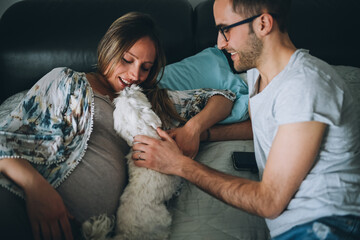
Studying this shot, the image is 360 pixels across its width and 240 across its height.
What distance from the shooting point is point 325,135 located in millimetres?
758

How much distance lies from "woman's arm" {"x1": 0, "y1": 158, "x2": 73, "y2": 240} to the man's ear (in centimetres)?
92

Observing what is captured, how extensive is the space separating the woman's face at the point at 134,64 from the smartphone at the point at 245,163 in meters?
0.62

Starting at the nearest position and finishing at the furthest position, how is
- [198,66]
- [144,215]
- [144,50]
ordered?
[144,215], [144,50], [198,66]

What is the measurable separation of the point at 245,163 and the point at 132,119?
570 mm

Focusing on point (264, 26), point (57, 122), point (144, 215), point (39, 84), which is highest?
point (264, 26)

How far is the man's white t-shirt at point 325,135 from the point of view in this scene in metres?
0.71

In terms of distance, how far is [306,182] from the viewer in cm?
80

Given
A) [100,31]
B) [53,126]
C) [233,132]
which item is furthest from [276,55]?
[100,31]

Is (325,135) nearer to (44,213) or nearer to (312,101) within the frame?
(312,101)

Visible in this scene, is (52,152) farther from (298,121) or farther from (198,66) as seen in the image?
(198,66)

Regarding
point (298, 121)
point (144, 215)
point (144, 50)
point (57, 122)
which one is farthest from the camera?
point (144, 50)

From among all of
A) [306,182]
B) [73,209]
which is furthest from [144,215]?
[306,182]

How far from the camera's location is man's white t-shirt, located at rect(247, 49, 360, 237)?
0.71 metres

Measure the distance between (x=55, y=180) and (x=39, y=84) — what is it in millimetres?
401
